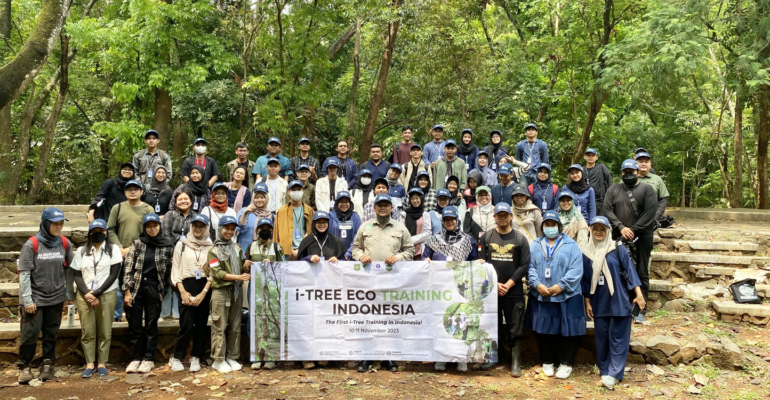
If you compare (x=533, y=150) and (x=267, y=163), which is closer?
(x=267, y=163)

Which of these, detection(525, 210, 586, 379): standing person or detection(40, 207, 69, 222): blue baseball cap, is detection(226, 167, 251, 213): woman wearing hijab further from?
detection(525, 210, 586, 379): standing person

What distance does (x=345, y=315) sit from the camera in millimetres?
6438

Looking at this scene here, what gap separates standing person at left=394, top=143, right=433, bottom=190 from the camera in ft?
30.3

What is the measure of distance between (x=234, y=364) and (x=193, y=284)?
1.08 metres

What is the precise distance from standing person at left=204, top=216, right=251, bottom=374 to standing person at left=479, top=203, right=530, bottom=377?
2.96 meters

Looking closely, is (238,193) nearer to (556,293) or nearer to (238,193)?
(238,193)

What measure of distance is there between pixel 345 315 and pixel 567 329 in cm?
257

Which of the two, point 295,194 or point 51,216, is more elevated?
point 295,194

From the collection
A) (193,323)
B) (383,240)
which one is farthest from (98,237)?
(383,240)

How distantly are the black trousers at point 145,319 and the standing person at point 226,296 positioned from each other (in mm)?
428

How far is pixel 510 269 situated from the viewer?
625cm

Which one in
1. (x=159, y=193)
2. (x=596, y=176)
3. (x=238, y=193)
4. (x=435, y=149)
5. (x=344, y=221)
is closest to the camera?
(x=344, y=221)

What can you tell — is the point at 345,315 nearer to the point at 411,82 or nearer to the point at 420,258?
the point at 420,258

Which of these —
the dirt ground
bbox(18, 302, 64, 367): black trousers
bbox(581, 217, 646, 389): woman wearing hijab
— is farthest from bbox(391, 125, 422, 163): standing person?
bbox(18, 302, 64, 367): black trousers
